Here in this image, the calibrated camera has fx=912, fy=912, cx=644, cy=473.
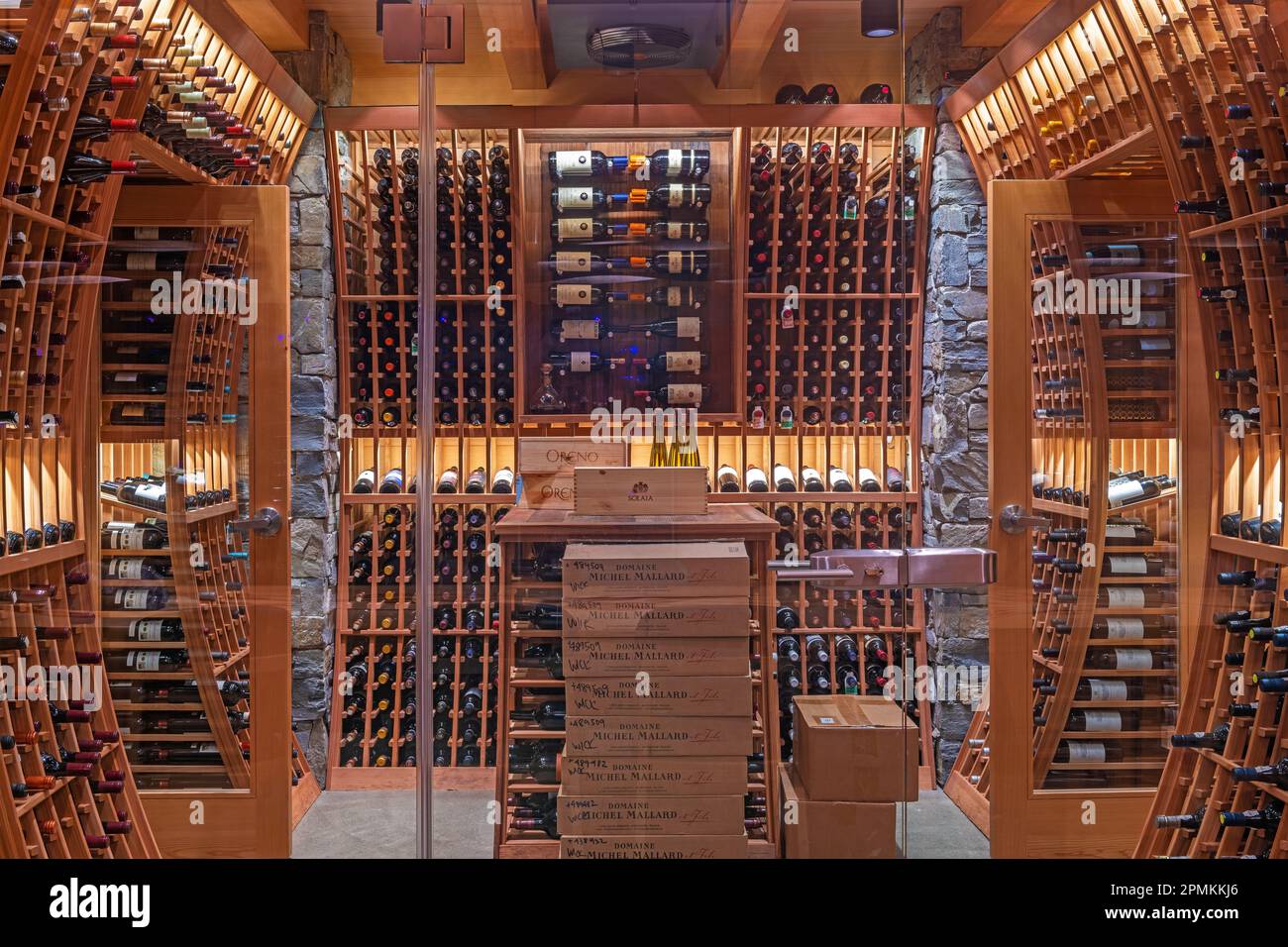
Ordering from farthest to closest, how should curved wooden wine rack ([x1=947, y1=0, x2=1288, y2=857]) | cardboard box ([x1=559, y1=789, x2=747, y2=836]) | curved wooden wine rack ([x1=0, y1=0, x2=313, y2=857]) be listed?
cardboard box ([x1=559, y1=789, x2=747, y2=836]) < curved wooden wine rack ([x1=947, y1=0, x2=1288, y2=857]) < curved wooden wine rack ([x1=0, y1=0, x2=313, y2=857])

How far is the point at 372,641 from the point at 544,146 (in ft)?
4.68

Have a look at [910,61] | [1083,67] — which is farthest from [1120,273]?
[910,61]

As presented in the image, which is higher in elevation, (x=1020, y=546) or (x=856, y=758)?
(x=1020, y=546)

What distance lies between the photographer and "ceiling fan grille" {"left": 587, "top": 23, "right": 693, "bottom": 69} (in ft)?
8.25

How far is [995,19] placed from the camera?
2498 mm

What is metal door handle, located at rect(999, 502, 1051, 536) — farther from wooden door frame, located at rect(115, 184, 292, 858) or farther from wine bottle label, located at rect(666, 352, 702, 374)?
wooden door frame, located at rect(115, 184, 292, 858)

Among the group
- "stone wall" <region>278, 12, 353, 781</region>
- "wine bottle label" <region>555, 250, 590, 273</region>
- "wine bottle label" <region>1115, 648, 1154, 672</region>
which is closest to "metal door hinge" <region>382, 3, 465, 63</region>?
"stone wall" <region>278, 12, 353, 781</region>

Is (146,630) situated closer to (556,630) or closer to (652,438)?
(556,630)

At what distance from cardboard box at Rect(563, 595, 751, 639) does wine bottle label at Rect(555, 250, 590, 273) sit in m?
0.90

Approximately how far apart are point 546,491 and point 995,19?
1.78 m

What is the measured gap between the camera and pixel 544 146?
2463mm

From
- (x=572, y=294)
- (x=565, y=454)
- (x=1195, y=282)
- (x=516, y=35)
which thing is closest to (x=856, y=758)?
(x=565, y=454)

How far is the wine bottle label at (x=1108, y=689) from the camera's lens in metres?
2.56
